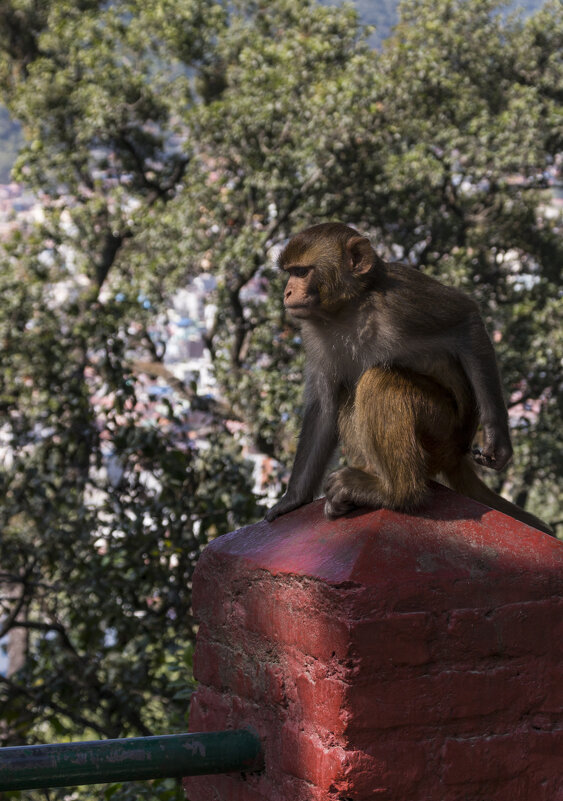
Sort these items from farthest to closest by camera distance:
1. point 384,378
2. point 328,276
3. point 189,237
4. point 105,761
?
1. point 189,237
2. point 328,276
3. point 384,378
4. point 105,761

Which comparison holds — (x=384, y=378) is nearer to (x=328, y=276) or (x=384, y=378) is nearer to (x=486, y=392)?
(x=486, y=392)

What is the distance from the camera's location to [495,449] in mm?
2098

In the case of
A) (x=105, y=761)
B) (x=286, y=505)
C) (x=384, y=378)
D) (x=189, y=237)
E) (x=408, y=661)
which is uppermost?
(x=189, y=237)

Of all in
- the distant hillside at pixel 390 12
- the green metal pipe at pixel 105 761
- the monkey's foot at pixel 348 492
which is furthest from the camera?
the distant hillside at pixel 390 12

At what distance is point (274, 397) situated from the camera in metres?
7.29

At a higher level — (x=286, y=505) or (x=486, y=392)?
(x=486, y=392)

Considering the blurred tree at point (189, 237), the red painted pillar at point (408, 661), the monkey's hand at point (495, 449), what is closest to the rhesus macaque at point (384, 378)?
the monkey's hand at point (495, 449)

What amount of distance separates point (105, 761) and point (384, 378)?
0.98 meters

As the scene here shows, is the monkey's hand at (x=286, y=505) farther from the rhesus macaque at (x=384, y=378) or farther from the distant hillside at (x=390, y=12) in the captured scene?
the distant hillside at (x=390, y=12)

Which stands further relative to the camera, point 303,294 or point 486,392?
point 303,294

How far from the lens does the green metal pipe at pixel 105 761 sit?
4.36 feet

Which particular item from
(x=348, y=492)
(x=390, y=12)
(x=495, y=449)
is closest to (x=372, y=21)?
(x=390, y=12)

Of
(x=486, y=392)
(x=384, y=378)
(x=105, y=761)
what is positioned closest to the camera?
(x=105, y=761)

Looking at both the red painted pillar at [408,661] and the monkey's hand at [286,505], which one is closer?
the red painted pillar at [408,661]
